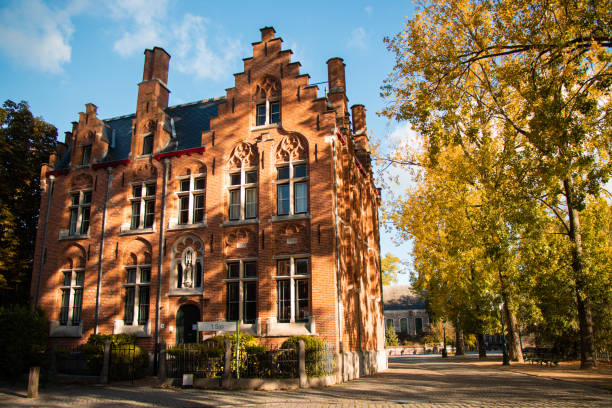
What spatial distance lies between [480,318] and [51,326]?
88.7ft

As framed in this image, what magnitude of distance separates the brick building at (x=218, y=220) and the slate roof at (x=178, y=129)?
89 mm

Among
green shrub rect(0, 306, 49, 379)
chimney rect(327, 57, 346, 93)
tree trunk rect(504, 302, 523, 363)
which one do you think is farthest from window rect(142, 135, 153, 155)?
tree trunk rect(504, 302, 523, 363)

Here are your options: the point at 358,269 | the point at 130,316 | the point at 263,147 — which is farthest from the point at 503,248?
the point at 130,316

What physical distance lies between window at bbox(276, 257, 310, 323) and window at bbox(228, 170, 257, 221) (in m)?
2.90

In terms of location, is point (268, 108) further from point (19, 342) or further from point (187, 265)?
point (19, 342)

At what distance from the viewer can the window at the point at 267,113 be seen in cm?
1992

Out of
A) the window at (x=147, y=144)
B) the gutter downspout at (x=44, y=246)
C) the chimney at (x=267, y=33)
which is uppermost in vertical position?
the chimney at (x=267, y=33)

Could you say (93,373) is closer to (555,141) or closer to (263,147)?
(263,147)

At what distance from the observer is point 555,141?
1218 cm

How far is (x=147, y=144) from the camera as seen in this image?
2255 centimetres

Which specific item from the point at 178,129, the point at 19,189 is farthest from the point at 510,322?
the point at 19,189

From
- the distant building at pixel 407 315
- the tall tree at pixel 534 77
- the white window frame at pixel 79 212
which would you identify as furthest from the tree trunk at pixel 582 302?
the distant building at pixel 407 315

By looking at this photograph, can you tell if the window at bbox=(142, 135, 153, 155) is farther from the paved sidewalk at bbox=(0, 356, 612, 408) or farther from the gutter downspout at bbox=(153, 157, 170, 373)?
the paved sidewalk at bbox=(0, 356, 612, 408)

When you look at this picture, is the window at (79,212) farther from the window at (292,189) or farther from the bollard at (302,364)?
the bollard at (302,364)
